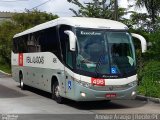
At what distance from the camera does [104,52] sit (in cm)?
1534

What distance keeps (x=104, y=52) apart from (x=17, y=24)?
112 feet

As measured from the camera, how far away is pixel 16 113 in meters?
14.1

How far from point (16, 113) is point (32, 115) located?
0.69 metres

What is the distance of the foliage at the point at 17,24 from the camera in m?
45.6

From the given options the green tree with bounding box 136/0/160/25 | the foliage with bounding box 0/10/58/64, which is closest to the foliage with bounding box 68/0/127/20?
the green tree with bounding box 136/0/160/25

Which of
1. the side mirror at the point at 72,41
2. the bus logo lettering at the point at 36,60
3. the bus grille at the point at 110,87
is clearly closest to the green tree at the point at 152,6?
the bus logo lettering at the point at 36,60

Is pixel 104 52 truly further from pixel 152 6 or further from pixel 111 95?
Answer: pixel 152 6

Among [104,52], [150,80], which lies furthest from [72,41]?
[150,80]

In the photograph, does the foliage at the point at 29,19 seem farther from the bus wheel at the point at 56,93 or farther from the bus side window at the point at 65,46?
the bus side window at the point at 65,46

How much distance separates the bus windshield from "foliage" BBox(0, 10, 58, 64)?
3011 cm

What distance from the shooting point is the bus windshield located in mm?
15164

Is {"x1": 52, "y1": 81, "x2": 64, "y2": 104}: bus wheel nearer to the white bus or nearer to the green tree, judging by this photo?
the white bus

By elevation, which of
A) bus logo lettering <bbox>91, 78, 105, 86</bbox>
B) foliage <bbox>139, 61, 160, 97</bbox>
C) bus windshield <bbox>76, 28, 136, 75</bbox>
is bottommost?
foliage <bbox>139, 61, 160, 97</bbox>

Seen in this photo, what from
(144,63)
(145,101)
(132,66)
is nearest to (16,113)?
(132,66)
